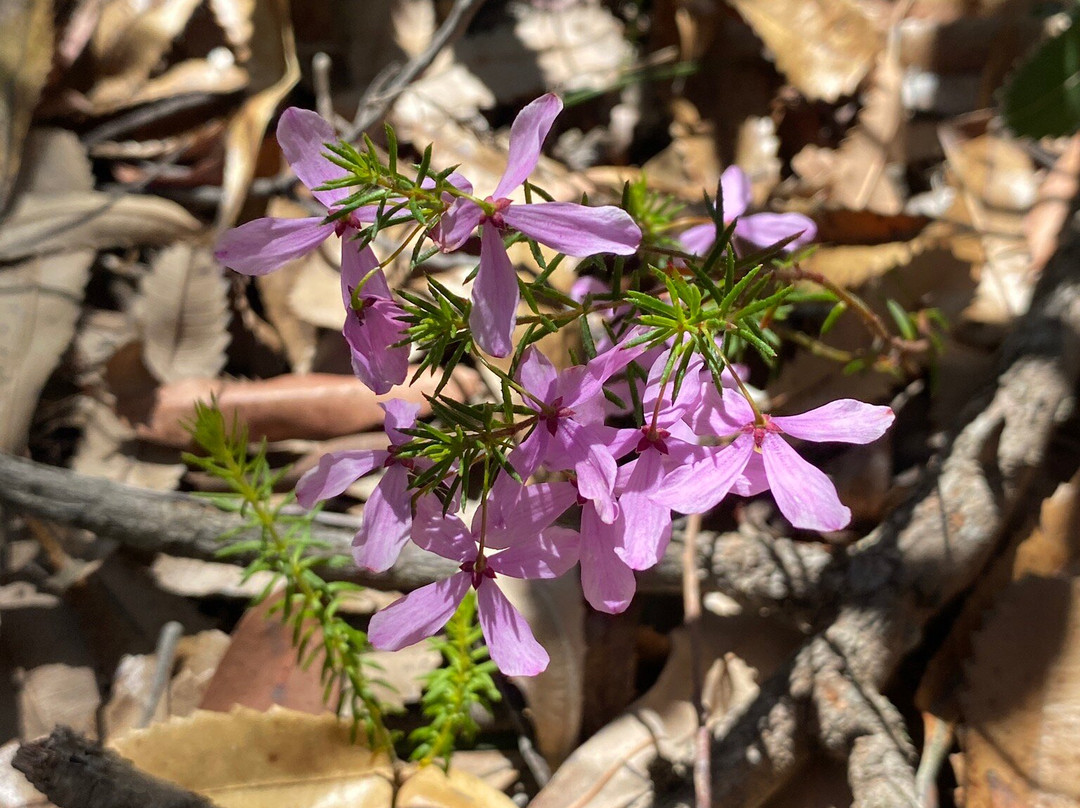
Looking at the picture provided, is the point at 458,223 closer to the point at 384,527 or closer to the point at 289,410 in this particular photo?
the point at 384,527

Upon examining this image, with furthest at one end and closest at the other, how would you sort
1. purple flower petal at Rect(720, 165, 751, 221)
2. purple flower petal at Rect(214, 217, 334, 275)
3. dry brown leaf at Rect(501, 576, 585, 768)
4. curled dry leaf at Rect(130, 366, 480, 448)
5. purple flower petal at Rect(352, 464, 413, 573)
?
curled dry leaf at Rect(130, 366, 480, 448), purple flower petal at Rect(720, 165, 751, 221), dry brown leaf at Rect(501, 576, 585, 768), purple flower petal at Rect(352, 464, 413, 573), purple flower petal at Rect(214, 217, 334, 275)

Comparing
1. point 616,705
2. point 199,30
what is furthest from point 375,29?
point 616,705

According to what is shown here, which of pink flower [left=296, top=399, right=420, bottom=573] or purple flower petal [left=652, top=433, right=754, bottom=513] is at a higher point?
purple flower petal [left=652, top=433, right=754, bottom=513]

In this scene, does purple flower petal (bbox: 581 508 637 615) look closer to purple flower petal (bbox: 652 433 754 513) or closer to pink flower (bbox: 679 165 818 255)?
purple flower petal (bbox: 652 433 754 513)

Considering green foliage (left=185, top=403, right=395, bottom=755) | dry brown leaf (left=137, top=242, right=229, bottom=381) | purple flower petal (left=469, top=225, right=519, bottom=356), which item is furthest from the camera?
dry brown leaf (left=137, top=242, right=229, bottom=381)

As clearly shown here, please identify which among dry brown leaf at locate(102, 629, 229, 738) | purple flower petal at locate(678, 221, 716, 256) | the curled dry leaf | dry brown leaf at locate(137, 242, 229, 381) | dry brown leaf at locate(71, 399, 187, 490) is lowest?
dry brown leaf at locate(102, 629, 229, 738)

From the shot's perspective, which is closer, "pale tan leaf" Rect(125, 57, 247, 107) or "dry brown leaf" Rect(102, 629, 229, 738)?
"dry brown leaf" Rect(102, 629, 229, 738)

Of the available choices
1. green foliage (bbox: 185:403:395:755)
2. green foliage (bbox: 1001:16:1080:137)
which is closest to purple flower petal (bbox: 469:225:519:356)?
green foliage (bbox: 185:403:395:755)
